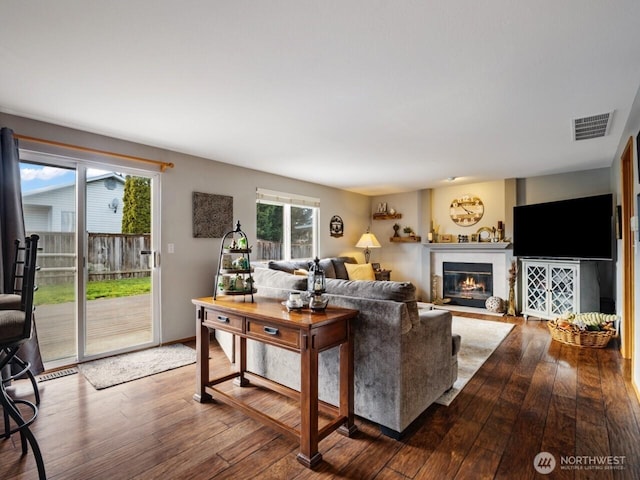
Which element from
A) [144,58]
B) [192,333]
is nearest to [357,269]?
[192,333]

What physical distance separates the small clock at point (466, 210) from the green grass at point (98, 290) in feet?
17.1

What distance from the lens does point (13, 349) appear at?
183 cm

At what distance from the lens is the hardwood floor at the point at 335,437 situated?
5.67 feet

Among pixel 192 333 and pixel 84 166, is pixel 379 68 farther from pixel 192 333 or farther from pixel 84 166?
pixel 192 333

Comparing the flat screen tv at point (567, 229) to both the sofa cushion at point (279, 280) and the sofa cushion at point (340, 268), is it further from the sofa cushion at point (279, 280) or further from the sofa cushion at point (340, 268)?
the sofa cushion at point (279, 280)

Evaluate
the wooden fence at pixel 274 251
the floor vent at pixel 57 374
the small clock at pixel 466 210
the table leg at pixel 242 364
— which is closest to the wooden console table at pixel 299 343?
the table leg at pixel 242 364

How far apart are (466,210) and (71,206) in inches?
232

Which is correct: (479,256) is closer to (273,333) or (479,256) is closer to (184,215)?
(184,215)

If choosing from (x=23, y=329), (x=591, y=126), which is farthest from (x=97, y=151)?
(x=591, y=126)

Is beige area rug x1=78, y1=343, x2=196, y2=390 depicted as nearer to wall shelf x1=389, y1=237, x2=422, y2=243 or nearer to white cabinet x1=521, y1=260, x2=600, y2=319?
wall shelf x1=389, y1=237, x2=422, y2=243

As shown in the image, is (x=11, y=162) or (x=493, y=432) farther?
(x=11, y=162)

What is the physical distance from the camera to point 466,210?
242 inches

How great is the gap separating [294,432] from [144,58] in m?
2.38

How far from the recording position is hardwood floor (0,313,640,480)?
5.67ft
